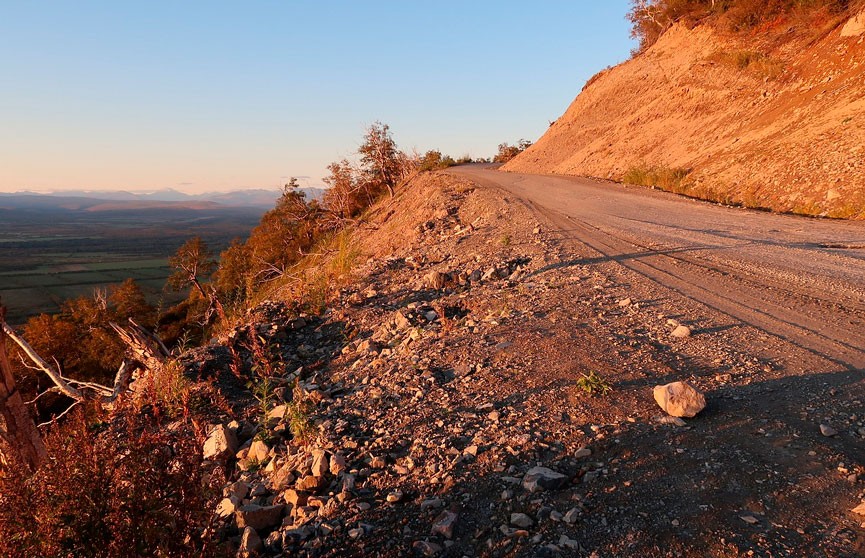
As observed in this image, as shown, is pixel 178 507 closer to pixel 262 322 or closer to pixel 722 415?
pixel 722 415

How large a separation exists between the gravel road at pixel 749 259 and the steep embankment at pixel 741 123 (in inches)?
75.9

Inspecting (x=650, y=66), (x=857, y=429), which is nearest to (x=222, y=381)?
(x=857, y=429)

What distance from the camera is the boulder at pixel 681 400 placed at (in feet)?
11.2

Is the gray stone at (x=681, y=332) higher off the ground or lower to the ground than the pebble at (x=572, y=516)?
higher

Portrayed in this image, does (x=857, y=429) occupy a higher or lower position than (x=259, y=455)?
higher

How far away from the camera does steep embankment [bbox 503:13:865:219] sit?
42.0ft

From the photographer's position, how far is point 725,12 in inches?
945

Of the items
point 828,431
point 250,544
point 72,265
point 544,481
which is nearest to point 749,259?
point 828,431

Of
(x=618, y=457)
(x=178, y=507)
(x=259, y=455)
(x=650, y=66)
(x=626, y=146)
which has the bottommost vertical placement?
(x=259, y=455)

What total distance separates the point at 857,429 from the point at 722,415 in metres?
0.74

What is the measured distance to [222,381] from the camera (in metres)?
5.78

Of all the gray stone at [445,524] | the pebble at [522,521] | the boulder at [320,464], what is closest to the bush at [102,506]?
the boulder at [320,464]

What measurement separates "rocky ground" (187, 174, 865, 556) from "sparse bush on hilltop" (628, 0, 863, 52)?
2006cm

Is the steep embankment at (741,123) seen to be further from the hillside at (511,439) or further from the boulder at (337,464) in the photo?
the boulder at (337,464)
